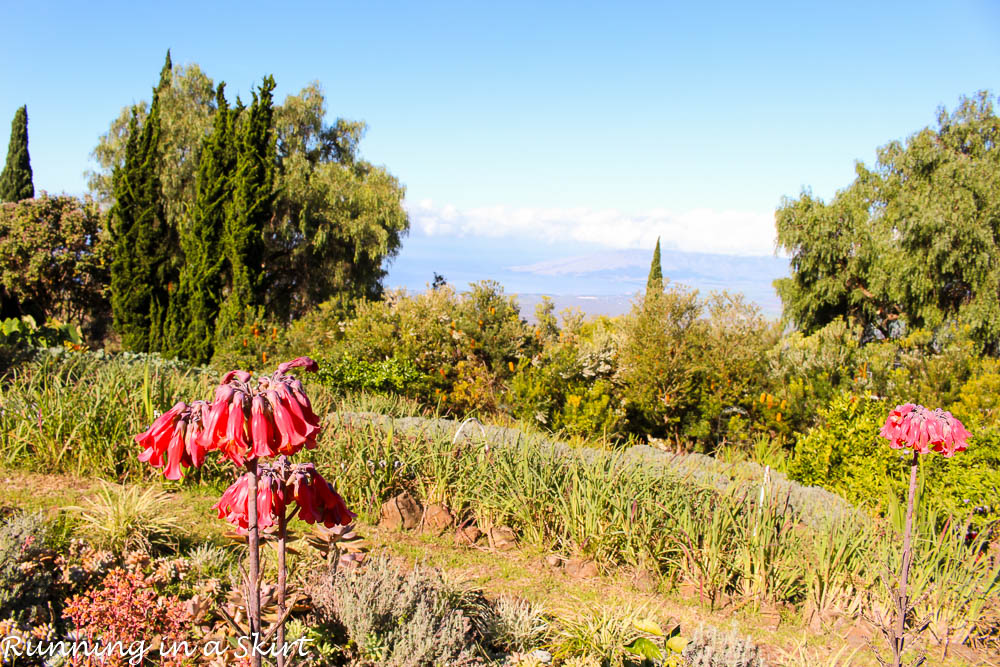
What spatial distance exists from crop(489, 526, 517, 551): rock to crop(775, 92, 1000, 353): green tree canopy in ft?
52.3

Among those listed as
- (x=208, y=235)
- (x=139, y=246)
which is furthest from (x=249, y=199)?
(x=139, y=246)

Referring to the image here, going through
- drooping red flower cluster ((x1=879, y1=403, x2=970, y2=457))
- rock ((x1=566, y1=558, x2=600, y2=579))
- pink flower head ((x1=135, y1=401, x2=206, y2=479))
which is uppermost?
pink flower head ((x1=135, y1=401, x2=206, y2=479))

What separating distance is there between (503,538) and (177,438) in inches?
117

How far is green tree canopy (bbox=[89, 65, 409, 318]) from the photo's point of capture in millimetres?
18734

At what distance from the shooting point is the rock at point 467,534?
4.25 metres

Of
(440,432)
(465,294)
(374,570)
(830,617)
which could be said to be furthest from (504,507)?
(465,294)

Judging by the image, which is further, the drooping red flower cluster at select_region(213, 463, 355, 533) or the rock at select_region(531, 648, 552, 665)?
the rock at select_region(531, 648, 552, 665)

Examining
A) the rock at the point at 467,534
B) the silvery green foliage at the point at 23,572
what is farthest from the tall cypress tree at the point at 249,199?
the silvery green foliage at the point at 23,572

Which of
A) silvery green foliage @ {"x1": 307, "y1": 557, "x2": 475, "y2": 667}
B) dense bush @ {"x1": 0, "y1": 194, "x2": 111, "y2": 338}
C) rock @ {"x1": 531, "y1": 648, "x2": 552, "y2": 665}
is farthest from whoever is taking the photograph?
dense bush @ {"x1": 0, "y1": 194, "x2": 111, "y2": 338}

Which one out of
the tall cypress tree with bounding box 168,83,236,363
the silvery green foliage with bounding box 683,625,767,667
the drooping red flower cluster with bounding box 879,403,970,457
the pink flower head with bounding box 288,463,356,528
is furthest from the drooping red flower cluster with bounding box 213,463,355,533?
the tall cypress tree with bounding box 168,83,236,363

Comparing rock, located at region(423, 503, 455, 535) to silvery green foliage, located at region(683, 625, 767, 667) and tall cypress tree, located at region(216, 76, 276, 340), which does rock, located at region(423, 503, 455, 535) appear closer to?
silvery green foliage, located at region(683, 625, 767, 667)

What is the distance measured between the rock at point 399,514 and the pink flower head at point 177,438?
2832 millimetres

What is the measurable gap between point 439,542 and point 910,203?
1733 centimetres

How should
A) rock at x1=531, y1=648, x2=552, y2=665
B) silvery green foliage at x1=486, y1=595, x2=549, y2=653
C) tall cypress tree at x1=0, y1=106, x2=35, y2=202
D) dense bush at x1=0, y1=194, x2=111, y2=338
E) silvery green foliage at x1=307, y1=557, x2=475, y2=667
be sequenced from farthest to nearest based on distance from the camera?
tall cypress tree at x1=0, y1=106, x2=35, y2=202
dense bush at x1=0, y1=194, x2=111, y2=338
silvery green foliage at x1=486, y1=595, x2=549, y2=653
rock at x1=531, y1=648, x2=552, y2=665
silvery green foliage at x1=307, y1=557, x2=475, y2=667
